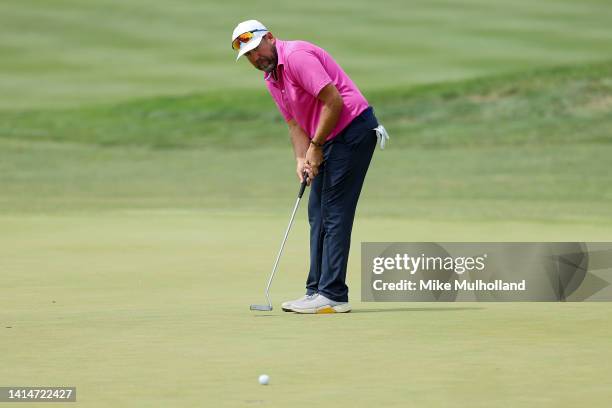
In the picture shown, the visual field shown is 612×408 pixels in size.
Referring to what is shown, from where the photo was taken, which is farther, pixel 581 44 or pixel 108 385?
pixel 581 44

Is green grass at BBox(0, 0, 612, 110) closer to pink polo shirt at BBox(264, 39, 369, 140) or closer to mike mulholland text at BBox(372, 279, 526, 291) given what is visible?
pink polo shirt at BBox(264, 39, 369, 140)

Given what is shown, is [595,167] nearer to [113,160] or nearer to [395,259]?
[113,160]

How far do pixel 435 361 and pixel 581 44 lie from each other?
2522 cm

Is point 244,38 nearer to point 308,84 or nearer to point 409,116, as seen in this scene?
point 308,84

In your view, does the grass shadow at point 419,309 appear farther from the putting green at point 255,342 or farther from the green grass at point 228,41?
the green grass at point 228,41

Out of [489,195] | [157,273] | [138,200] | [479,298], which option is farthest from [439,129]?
[479,298]

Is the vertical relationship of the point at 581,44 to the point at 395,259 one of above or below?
above

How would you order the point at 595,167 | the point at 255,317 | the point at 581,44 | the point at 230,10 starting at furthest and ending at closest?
the point at 230,10 < the point at 581,44 < the point at 595,167 < the point at 255,317

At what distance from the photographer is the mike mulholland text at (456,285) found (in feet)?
23.1

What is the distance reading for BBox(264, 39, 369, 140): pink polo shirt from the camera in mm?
6844

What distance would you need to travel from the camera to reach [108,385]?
4867mm

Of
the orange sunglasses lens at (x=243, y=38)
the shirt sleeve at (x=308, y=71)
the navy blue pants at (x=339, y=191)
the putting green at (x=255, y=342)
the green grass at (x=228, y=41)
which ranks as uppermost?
the green grass at (x=228, y=41)

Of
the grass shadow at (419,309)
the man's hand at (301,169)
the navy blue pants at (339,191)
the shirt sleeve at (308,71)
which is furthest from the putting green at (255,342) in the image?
the shirt sleeve at (308,71)

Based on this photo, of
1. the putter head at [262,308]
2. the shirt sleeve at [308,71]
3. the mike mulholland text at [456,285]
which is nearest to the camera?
the shirt sleeve at [308,71]
